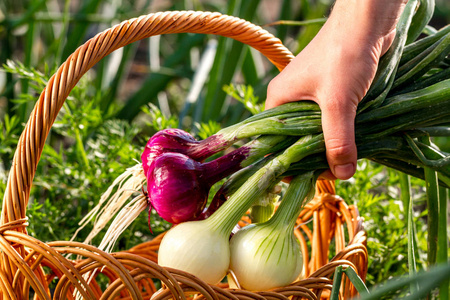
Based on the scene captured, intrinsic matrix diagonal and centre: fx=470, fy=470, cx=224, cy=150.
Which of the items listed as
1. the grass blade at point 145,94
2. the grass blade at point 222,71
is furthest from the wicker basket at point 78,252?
the grass blade at point 145,94

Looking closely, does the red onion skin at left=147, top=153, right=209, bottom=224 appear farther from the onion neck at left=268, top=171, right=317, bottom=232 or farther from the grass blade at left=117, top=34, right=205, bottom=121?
the grass blade at left=117, top=34, right=205, bottom=121

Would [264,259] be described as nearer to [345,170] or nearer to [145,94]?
[345,170]

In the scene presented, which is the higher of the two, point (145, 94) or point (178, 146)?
point (145, 94)

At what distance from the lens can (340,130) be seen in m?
0.55

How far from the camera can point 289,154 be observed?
22.7 inches

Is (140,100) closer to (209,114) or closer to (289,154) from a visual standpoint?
(209,114)

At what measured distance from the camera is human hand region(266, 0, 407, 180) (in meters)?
0.54

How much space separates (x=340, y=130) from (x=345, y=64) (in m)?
0.08

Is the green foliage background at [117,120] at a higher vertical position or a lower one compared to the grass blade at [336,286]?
higher

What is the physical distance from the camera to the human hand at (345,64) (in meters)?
0.54

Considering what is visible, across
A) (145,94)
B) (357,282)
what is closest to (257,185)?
(357,282)

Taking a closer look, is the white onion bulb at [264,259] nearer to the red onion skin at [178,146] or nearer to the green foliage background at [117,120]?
the red onion skin at [178,146]

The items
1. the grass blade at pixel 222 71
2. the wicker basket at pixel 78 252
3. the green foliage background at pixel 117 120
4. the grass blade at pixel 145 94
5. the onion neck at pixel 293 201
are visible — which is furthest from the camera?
the grass blade at pixel 145 94

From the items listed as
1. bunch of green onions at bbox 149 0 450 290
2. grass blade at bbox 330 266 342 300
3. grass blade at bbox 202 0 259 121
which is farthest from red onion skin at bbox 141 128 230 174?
grass blade at bbox 202 0 259 121
